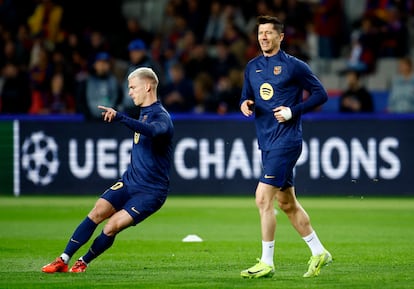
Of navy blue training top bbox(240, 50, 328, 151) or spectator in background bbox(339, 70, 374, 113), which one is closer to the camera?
navy blue training top bbox(240, 50, 328, 151)

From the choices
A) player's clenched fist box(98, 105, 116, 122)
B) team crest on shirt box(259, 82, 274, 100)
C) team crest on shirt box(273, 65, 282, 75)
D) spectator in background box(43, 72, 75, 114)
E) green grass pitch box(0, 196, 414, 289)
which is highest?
team crest on shirt box(273, 65, 282, 75)

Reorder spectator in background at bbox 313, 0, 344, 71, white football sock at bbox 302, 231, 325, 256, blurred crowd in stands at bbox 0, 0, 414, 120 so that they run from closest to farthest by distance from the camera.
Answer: white football sock at bbox 302, 231, 325, 256
blurred crowd in stands at bbox 0, 0, 414, 120
spectator in background at bbox 313, 0, 344, 71

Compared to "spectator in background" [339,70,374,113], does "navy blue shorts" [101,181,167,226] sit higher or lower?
lower

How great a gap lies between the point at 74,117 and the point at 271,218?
11.3m

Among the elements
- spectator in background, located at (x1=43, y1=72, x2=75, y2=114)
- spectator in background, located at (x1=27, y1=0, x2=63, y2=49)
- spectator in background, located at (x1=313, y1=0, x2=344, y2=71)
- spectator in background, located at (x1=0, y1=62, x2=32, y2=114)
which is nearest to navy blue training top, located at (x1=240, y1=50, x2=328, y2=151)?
spectator in background, located at (x1=43, y1=72, x2=75, y2=114)

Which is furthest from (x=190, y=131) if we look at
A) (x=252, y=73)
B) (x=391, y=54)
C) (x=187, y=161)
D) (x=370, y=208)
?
(x=252, y=73)

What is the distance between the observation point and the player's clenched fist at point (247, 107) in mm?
10631

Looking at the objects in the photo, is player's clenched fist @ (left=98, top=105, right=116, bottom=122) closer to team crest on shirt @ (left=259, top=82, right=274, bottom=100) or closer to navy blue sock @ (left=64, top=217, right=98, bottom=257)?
navy blue sock @ (left=64, top=217, right=98, bottom=257)

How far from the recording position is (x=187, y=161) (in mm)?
20578

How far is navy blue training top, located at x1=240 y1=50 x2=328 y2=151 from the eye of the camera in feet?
34.5

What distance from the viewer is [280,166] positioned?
1042cm

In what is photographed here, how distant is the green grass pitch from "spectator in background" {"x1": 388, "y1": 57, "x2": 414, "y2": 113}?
7.49 ft

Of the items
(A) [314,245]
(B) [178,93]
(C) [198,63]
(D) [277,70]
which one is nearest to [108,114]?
(D) [277,70]

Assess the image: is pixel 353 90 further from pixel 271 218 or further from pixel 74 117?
pixel 271 218
